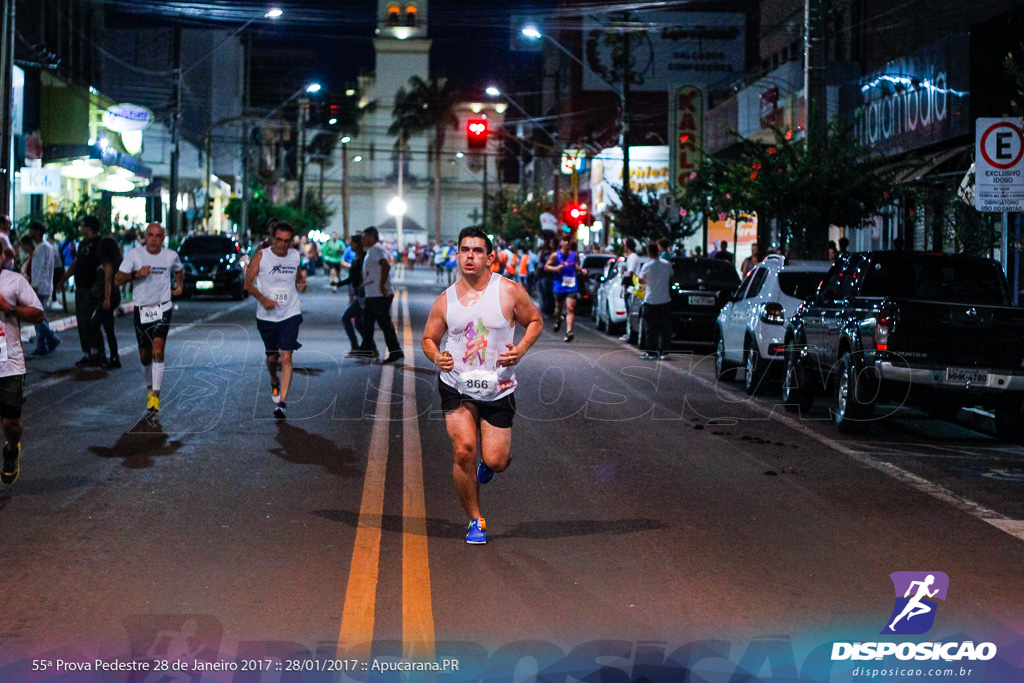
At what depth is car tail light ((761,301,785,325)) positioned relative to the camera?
1633 cm

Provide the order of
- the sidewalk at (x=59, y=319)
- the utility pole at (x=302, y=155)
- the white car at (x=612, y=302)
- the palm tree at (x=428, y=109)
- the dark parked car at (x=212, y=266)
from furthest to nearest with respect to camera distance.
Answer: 1. the palm tree at (x=428, y=109)
2. the utility pole at (x=302, y=155)
3. the dark parked car at (x=212, y=266)
4. the white car at (x=612, y=302)
5. the sidewalk at (x=59, y=319)

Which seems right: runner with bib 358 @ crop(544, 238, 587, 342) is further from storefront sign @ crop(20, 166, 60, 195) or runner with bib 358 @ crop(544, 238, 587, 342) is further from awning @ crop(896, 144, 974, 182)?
storefront sign @ crop(20, 166, 60, 195)

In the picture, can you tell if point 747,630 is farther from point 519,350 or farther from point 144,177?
point 144,177

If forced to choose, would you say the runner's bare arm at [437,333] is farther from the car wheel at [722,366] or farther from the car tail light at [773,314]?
the car wheel at [722,366]

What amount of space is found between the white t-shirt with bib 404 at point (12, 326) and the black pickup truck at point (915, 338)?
7.23 m

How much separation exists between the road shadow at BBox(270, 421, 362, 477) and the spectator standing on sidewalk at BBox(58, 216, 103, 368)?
6714 mm

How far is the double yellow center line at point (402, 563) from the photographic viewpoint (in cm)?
577

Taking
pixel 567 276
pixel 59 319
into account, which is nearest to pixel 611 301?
pixel 567 276

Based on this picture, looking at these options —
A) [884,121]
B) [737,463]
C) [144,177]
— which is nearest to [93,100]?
[144,177]

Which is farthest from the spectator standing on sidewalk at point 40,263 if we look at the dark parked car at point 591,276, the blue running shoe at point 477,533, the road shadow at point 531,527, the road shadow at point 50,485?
the blue running shoe at point 477,533

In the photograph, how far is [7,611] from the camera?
6141 mm

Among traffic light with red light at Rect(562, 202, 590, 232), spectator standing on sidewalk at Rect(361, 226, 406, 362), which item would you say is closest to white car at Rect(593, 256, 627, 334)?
spectator standing on sidewalk at Rect(361, 226, 406, 362)

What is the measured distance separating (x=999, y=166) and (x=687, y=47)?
58547 mm

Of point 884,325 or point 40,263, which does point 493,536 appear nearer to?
point 884,325
